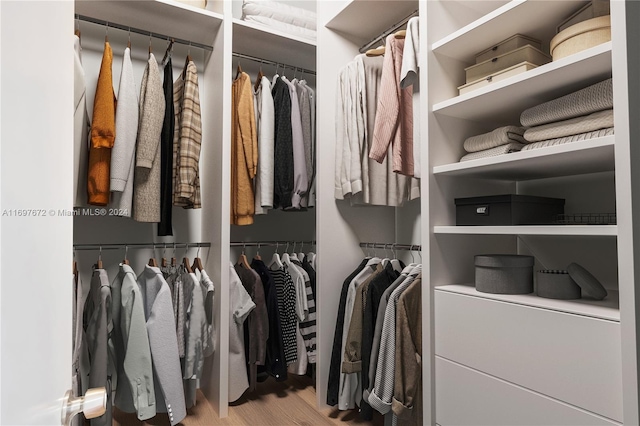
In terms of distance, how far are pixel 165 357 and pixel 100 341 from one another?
0.88ft

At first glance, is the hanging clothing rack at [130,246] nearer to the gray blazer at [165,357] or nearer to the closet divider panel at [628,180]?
the gray blazer at [165,357]

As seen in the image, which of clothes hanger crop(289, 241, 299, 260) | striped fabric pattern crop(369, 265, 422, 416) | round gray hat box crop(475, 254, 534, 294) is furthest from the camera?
clothes hanger crop(289, 241, 299, 260)

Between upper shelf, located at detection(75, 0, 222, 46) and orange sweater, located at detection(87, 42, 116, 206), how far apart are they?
1.30ft

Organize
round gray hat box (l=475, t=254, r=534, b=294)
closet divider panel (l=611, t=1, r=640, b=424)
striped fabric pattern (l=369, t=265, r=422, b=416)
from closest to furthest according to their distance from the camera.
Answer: closet divider panel (l=611, t=1, r=640, b=424)
round gray hat box (l=475, t=254, r=534, b=294)
striped fabric pattern (l=369, t=265, r=422, b=416)

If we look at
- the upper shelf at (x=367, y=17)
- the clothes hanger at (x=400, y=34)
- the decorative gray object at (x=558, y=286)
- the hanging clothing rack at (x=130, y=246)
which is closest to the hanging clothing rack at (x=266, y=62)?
the upper shelf at (x=367, y=17)

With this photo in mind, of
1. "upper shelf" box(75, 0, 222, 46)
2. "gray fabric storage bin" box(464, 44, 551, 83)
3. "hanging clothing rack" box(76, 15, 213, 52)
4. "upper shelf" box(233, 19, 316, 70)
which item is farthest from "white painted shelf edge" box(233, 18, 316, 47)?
"gray fabric storage bin" box(464, 44, 551, 83)

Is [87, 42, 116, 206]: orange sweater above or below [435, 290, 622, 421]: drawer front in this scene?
above

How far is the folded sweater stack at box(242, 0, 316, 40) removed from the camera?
7.02 ft

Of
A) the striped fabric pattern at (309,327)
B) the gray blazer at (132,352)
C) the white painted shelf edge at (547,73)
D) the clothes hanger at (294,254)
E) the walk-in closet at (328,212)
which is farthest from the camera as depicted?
the clothes hanger at (294,254)

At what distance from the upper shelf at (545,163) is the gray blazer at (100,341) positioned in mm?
1417

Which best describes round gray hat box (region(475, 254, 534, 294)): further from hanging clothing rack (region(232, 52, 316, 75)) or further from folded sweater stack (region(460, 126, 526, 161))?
hanging clothing rack (region(232, 52, 316, 75))

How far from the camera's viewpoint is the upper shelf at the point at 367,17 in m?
1.87

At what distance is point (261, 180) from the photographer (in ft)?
A: 6.72

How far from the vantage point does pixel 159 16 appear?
1947 mm
